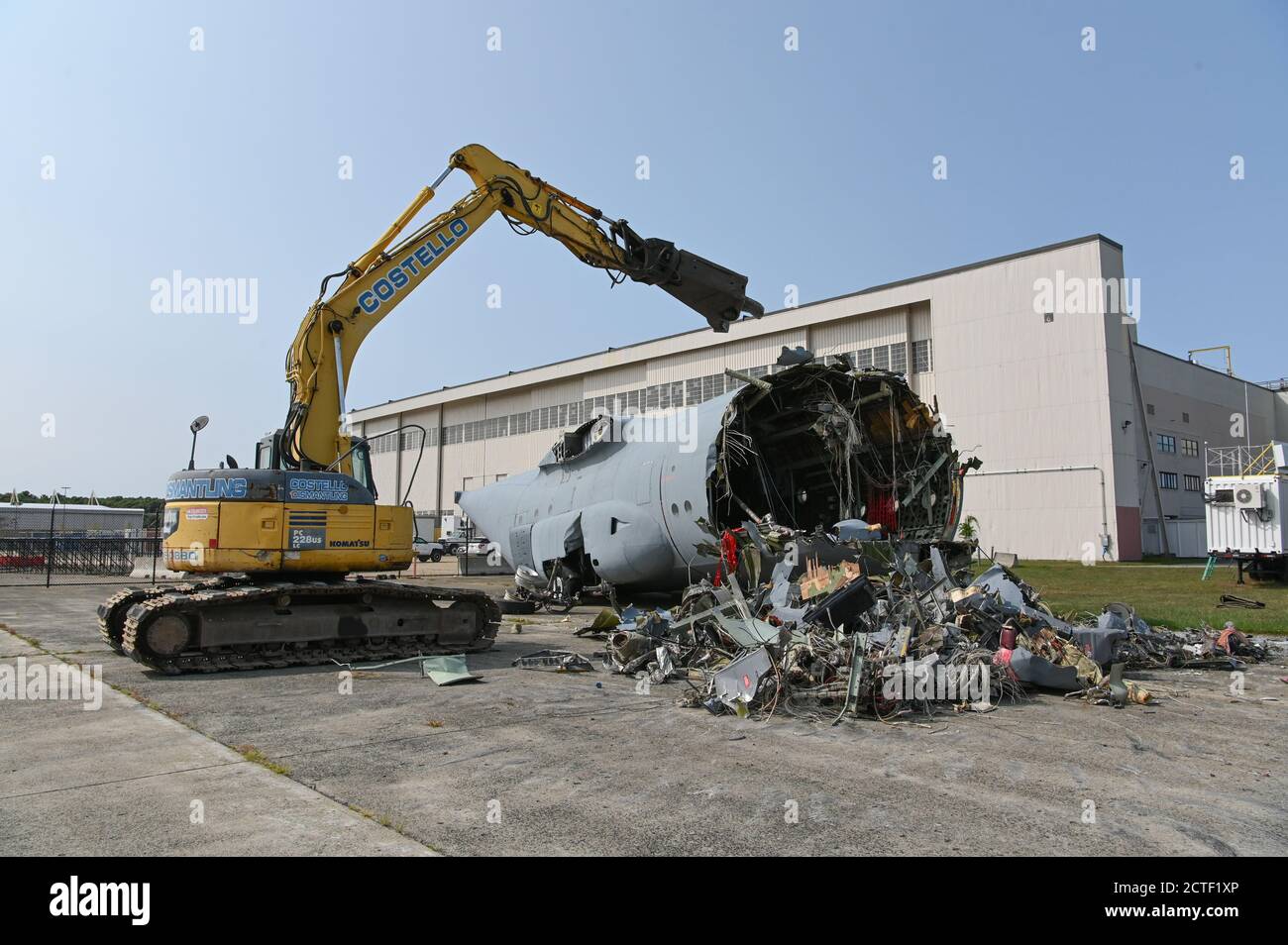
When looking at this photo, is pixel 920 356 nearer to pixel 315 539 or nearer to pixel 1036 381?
pixel 1036 381

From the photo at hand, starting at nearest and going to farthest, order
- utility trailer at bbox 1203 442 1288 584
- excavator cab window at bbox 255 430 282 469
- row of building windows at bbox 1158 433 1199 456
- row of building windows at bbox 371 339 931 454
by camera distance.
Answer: excavator cab window at bbox 255 430 282 469
utility trailer at bbox 1203 442 1288 584
row of building windows at bbox 371 339 931 454
row of building windows at bbox 1158 433 1199 456

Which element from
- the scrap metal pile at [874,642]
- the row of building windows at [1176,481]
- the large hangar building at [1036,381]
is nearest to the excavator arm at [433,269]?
the scrap metal pile at [874,642]

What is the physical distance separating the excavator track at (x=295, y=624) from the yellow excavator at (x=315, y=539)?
0.02 meters

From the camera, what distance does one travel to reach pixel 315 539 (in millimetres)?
9805

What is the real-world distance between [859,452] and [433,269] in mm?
7383

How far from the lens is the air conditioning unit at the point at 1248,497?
2288cm

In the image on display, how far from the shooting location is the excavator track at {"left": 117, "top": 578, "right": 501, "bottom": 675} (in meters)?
8.82

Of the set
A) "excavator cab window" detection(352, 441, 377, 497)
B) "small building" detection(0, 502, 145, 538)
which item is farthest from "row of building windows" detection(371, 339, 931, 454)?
"excavator cab window" detection(352, 441, 377, 497)

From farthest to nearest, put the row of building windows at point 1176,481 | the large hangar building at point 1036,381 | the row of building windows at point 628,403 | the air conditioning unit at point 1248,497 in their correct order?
the row of building windows at point 1176,481
the row of building windows at point 628,403
the large hangar building at point 1036,381
the air conditioning unit at point 1248,497

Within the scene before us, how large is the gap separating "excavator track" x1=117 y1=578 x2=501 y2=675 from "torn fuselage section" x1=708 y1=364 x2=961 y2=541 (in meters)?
4.59

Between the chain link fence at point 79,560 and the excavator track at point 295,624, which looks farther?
the chain link fence at point 79,560

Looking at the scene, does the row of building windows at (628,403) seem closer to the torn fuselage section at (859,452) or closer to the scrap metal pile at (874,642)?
the torn fuselage section at (859,452)

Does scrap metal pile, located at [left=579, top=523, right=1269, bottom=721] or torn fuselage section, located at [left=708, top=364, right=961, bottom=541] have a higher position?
torn fuselage section, located at [left=708, top=364, right=961, bottom=541]

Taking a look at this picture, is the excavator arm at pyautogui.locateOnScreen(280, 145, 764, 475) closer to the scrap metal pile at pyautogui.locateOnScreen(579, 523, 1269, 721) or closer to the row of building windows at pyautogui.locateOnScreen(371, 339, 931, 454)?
the scrap metal pile at pyautogui.locateOnScreen(579, 523, 1269, 721)
